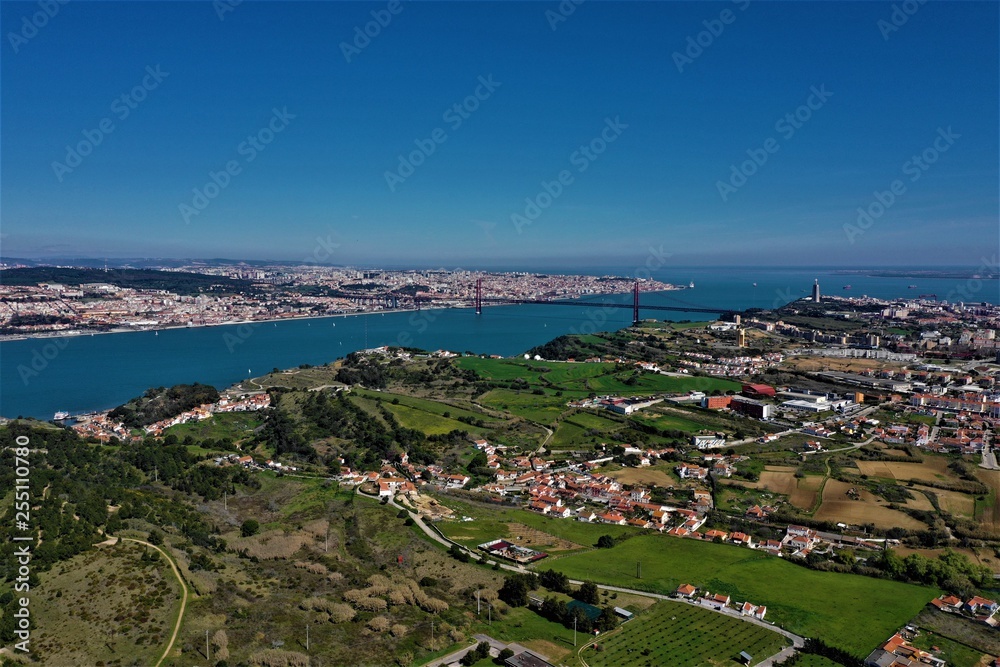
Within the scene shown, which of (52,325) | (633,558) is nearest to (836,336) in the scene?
(633,558)

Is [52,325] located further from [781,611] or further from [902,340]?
[902,340]

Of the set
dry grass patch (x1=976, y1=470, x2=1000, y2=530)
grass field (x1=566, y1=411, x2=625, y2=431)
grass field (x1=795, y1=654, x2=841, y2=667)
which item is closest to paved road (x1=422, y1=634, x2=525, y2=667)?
grass field (x1=795, y1=654, x2=841, y2=667)

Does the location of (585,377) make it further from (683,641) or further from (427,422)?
(683,641)

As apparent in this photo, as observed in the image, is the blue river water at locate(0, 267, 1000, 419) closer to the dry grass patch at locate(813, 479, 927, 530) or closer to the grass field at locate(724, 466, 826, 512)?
the grass field at locate(724, 466, 826, 512)

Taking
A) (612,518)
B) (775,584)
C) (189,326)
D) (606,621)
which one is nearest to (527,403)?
(612,518)

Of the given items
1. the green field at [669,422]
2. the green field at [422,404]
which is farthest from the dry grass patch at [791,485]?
the green field at [422,404]

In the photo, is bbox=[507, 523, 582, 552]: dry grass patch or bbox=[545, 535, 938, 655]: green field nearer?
bbox=[545, 535, 938, 655]: green field

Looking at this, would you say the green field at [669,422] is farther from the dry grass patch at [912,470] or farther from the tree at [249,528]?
the tree at [249,528]
